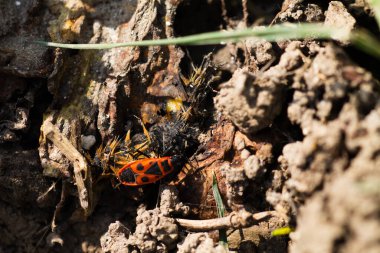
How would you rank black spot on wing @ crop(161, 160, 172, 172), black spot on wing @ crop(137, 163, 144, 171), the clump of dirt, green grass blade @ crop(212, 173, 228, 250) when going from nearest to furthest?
green grass blade @ crop(212, 173, 228, 250)
the clump of dirt
black spot on wing @ crop(161, 160, 172, 172)
black spot on wing @ crop(137, 163, 144, 171)

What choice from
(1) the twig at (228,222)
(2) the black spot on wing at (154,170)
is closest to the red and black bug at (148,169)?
(2) the black spot on wing at (154,170)

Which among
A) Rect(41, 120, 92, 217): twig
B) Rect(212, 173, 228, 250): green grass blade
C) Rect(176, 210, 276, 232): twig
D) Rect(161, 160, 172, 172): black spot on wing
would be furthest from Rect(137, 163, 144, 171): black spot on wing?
Rect(212, 173, 228, 250): green grass blade

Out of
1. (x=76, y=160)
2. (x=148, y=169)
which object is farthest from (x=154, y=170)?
(x=76, y=160)

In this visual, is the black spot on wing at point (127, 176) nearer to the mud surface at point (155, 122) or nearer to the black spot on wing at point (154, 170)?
the mud surface at point (155, 122)

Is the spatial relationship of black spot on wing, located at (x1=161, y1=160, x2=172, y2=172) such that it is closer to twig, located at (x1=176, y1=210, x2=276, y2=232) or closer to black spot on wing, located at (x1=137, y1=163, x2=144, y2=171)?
black spot on wing, located at (x1=137, y1=163, x2=144, y2=171)

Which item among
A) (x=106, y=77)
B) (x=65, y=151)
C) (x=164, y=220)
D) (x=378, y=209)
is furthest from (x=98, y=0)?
(x=378, y=209)

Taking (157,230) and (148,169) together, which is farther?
(148,169)

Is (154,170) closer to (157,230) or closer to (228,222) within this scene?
(157,230)

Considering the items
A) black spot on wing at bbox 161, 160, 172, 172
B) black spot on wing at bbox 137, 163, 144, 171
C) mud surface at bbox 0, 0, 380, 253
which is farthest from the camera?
black spot on wing at bbox 137, 163, 144, 171
